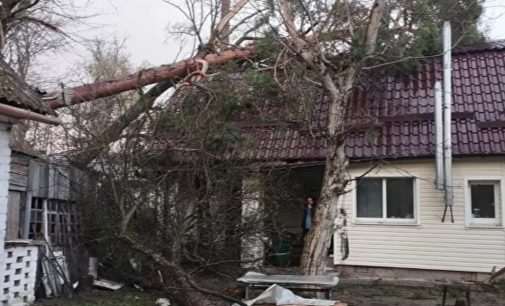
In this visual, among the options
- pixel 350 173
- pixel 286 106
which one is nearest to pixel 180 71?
pixel 286 106

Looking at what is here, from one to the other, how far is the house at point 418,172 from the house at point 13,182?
4.40 m

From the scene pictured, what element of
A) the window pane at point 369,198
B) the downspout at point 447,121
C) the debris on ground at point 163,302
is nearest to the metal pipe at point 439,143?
the downspout at point 447,121

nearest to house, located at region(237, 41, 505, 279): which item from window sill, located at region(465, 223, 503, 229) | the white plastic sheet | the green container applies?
window sill, located at region(465, 223, 503, 229)

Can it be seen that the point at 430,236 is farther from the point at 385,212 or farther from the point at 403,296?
the point at 403,296

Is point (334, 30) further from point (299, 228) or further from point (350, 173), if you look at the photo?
point (299, 228)

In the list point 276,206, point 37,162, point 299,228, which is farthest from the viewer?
point 299,228

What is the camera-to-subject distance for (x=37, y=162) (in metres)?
9.19

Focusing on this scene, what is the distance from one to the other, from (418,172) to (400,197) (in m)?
0.76

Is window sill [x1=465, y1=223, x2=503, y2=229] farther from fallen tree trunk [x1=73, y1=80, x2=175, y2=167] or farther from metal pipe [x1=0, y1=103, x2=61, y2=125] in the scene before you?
metal pipe [x1=0, y1=103, x2=61, y2=125]

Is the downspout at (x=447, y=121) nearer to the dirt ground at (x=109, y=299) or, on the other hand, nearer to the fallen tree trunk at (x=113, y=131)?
the fallen tree trunk at (x=113, y=131)

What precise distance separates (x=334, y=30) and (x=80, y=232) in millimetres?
6495

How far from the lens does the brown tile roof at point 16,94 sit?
6.34 m

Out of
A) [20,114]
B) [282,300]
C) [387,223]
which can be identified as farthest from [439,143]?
[20,114]

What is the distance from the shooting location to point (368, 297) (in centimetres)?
1001
